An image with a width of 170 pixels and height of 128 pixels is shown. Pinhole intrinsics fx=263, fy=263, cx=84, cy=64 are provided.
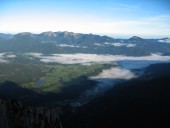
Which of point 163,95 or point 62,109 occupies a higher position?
point 163,95

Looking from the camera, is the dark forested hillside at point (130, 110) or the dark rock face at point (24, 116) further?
the dark forested hillside at point (130, 110)

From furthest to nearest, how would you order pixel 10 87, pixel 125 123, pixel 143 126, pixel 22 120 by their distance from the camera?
pixel 10 87 → pixel 125 123 → pixel 143 126 → pixel 22 120

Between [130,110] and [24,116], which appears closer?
[24,116]

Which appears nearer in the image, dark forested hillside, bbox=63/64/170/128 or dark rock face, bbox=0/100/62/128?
dark rock face, bbox=0/100/62/128

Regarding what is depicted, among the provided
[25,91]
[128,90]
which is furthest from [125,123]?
[25,91]

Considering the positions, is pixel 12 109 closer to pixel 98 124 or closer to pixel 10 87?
pixel 98 124

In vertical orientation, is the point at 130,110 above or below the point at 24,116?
below

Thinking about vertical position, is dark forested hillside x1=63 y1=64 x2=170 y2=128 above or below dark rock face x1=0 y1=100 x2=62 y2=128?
below

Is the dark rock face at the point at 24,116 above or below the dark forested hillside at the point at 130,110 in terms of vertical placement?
above
